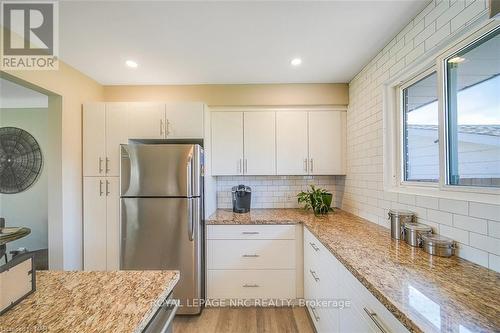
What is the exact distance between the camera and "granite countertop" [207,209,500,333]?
757 mm

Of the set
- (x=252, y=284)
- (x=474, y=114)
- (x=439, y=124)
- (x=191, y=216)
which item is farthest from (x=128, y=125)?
(x=474, y=114)

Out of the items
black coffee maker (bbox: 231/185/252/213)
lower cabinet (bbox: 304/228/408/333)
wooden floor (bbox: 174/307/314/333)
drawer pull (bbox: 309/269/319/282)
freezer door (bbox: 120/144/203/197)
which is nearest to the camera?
lower cabinet (bbox: 304/228/408/333)

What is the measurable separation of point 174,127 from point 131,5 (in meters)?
1.15

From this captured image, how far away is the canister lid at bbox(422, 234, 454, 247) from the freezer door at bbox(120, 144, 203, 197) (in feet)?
5.95

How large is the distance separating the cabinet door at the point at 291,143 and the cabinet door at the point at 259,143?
7 cm

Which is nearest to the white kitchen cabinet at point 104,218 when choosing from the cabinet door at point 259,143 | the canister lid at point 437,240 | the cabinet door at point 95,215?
the cabinet door at point 95,215

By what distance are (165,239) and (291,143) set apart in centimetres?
177

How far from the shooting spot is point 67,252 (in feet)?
7.37

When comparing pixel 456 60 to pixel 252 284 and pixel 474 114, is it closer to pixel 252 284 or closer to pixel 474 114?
pixel 474 114

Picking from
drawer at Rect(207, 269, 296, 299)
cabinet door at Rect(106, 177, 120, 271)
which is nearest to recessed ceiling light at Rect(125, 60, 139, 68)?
cabinet door at Rect(106, 177, 120, 271)

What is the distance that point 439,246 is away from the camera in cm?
130

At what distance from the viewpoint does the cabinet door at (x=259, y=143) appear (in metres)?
2.85

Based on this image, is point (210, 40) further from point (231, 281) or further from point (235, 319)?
point (235, 319)

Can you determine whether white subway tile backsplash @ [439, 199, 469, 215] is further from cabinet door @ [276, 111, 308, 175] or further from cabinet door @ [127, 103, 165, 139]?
cabinet door @ [127, 103, 165, 139]
